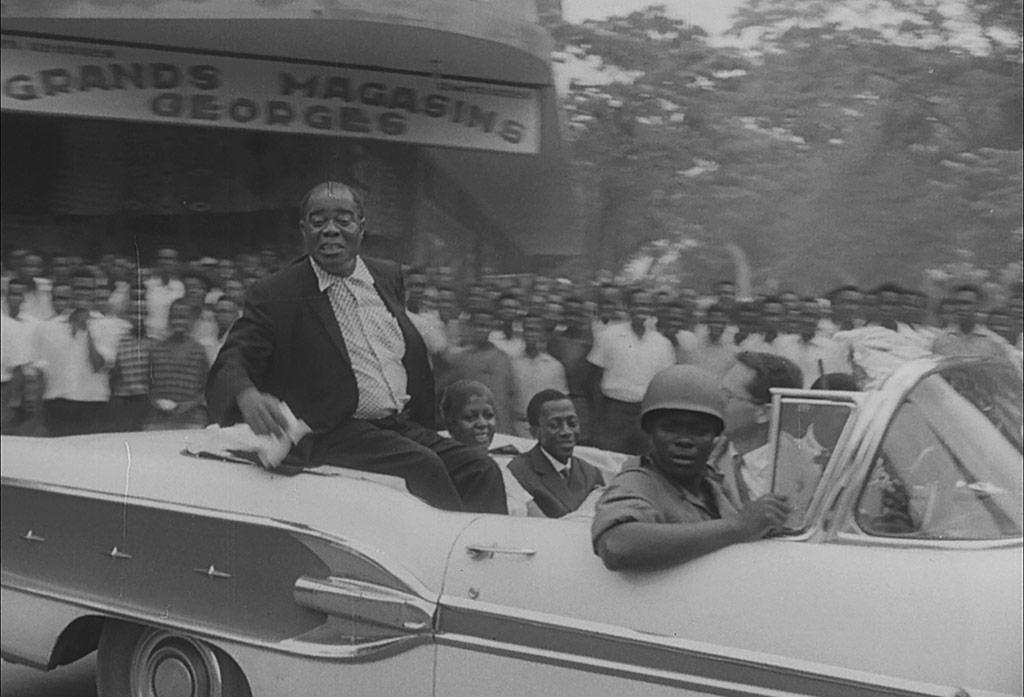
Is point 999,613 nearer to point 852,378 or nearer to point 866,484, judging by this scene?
point 866,484

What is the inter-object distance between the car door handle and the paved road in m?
1.96

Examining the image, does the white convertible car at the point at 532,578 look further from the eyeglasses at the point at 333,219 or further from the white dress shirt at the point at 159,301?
the eyeglasses at the point at 333,219

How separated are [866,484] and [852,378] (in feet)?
0.76

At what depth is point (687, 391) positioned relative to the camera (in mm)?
3117

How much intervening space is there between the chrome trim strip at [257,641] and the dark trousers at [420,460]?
1.16 ft

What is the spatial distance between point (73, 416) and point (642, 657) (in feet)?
5.97

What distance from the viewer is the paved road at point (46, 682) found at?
16.0ft

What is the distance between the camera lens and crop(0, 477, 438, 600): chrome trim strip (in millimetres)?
3482

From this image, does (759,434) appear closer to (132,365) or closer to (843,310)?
(843,310)

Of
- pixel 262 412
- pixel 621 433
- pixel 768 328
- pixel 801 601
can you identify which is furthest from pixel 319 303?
pixel 801 601

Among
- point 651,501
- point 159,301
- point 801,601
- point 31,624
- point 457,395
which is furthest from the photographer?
point 31,624

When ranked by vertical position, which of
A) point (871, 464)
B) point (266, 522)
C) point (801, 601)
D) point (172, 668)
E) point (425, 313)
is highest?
point (425, 313)

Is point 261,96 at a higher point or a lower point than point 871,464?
higher

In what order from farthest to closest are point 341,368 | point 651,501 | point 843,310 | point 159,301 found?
point 159,301 < point 341,368 < point 651,501 < point 843,310
